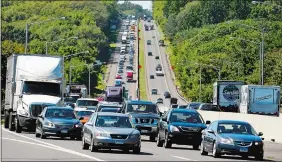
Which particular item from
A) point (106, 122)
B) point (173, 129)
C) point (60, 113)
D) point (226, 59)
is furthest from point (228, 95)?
point (226, 59)

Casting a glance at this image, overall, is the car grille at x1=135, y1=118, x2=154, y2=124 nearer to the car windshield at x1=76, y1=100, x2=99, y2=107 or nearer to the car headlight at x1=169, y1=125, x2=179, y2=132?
the car headlight at x1=169, y1=125, x2=179, y2=132

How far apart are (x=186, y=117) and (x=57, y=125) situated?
6130mm

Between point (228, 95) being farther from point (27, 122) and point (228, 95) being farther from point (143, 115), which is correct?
point (143, 115)

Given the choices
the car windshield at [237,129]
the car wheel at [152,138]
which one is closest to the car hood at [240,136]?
the car windshield at [237,129]

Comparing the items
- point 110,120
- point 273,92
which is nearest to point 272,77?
point 273,92

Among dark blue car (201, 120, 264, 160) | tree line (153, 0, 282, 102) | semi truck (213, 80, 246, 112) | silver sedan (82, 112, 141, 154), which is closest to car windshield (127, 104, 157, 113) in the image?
silver sedan (82, 112, 141, 154)

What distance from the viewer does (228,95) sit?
77.8m

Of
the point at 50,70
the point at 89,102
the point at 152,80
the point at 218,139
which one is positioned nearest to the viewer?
the point at 218,139

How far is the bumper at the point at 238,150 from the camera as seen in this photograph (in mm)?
33219

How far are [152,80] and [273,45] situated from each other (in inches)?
1546

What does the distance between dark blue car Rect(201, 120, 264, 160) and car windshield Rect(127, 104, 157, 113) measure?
Answer: 42.4 ft

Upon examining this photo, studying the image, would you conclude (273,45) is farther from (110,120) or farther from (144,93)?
(110,120)

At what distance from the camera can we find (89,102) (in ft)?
210

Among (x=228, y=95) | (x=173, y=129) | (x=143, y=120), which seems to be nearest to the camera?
(x=173, y=129)
